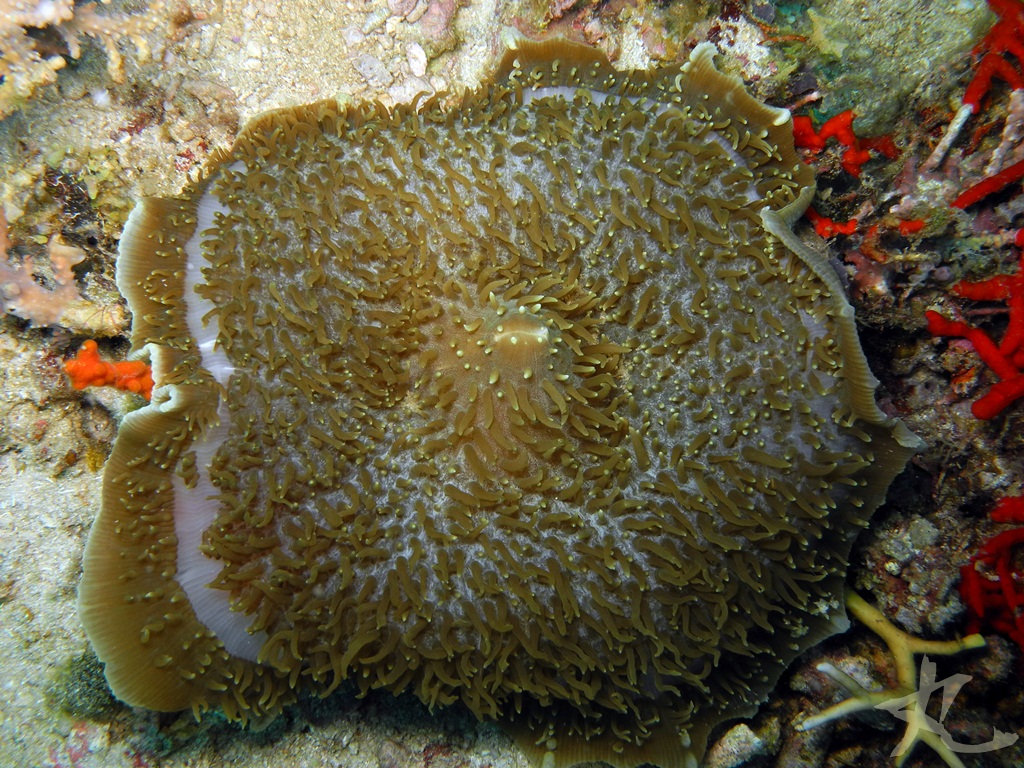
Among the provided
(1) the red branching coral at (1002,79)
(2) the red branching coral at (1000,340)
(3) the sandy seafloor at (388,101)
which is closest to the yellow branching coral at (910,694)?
(3) the sandy seafloor at (388,101)

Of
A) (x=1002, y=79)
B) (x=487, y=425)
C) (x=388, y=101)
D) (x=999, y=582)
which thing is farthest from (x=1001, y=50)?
(x=388, y=101)

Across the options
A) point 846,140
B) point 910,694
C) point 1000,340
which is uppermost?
point 846,140

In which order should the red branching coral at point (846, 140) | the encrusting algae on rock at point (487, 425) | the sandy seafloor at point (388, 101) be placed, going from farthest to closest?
the red branching coral at point (846, 140) → the sandy seafloor at point (388, 101) → the encrusting algae on rock at point (487, 425)

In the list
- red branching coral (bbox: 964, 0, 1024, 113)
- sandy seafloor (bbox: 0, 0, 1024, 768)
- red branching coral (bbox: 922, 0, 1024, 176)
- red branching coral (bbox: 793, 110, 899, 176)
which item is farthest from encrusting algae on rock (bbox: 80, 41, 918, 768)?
red branching coral (bbox: 964, 0, 1024, 113)

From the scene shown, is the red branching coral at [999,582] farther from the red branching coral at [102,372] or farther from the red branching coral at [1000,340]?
the red branching coral at [102,372]

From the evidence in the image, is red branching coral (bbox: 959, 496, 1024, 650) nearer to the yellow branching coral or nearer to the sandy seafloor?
the sandy seafloor

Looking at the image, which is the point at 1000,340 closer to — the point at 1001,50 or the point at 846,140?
the point at 846,140
